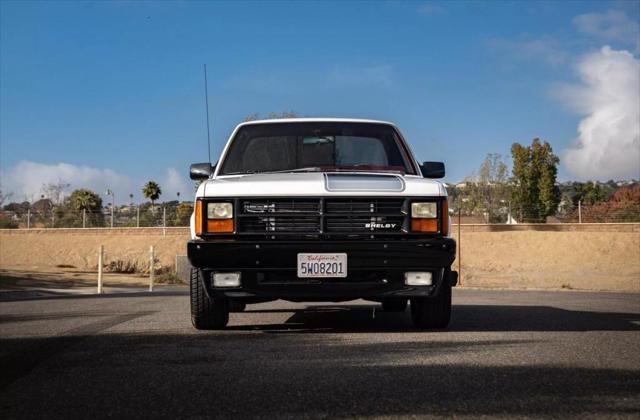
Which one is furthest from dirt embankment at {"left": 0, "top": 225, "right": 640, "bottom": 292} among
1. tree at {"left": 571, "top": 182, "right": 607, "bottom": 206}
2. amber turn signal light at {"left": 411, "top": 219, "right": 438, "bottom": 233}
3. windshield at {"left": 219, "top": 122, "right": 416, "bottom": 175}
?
tree at {"left": 571, "top": 182, "right": 607, "bottom": 206}

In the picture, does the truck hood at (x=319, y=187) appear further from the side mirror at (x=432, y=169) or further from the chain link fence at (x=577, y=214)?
the chain link fence at (x=577, y=214)

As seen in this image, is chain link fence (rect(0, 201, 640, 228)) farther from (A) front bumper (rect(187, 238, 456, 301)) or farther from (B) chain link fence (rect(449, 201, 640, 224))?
(A) front bumper (rect(187, 238, 456, 301))

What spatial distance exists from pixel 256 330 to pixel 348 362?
2156mm

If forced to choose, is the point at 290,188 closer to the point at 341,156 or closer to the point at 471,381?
the point at 341,156

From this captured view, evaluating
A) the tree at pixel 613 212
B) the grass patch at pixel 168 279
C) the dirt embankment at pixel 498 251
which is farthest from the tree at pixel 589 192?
the grass patch at pixel 168 279

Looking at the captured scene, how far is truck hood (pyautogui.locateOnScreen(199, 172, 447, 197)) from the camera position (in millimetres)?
6344

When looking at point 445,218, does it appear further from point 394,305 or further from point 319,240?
point 394,305

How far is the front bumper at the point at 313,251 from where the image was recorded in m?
6.18

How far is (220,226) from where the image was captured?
20.8 feet

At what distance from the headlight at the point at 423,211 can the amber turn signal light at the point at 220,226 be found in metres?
1.52

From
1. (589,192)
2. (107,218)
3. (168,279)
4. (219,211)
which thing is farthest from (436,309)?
(589,192)

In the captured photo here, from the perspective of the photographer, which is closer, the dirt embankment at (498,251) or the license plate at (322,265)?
the license plate at (322,265)

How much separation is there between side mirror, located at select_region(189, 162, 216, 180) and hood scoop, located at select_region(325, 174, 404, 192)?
55.0 inches

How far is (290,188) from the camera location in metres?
6.36
